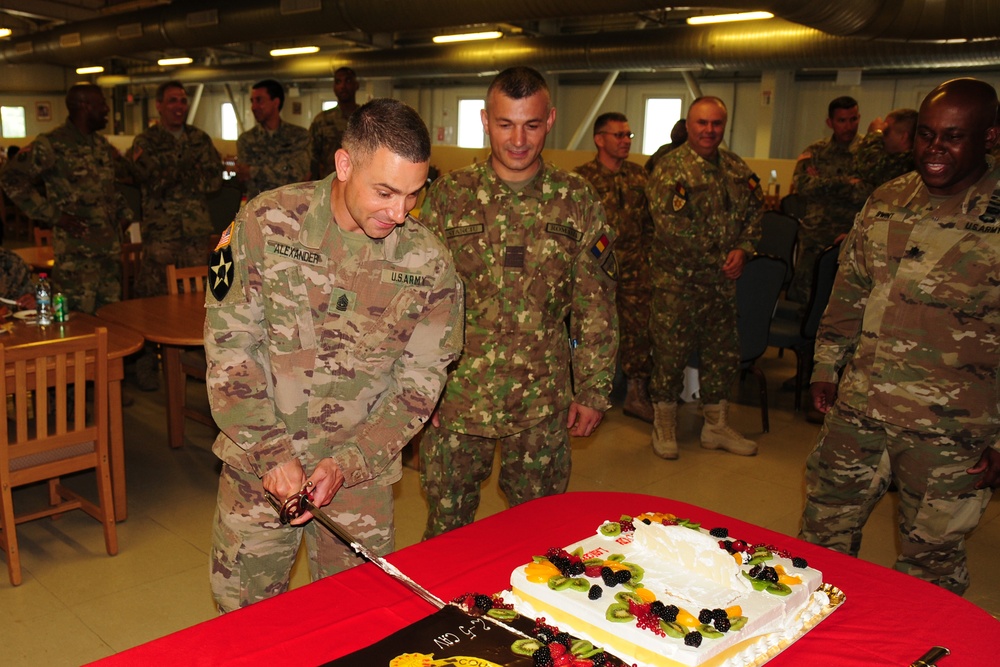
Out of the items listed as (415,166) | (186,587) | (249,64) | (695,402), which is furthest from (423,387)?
(249,64)

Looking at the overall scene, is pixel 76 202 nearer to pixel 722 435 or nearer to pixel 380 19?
pixel 722 435

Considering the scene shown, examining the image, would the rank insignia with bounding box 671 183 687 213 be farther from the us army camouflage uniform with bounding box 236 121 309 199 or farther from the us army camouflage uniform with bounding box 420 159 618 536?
the us army camouflage uniform with bounding box 236 121 309 199

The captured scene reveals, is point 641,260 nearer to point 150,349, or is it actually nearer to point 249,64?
point 150,349

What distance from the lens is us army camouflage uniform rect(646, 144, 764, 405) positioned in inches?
169

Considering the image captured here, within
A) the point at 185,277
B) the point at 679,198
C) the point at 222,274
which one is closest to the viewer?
the point at 222,274

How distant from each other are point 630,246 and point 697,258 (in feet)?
3.18

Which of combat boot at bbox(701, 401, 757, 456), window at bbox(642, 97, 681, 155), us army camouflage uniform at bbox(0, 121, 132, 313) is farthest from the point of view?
window at bbox(642, 97, 681, 155)

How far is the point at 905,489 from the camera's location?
2.38 metres

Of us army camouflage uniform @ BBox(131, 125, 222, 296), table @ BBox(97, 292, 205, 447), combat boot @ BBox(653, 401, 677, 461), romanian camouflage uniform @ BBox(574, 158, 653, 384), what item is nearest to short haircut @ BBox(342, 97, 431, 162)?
table @ BBox(97, 292, 205, 447)

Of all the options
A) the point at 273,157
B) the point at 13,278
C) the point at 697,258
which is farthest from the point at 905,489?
the point at 273,157

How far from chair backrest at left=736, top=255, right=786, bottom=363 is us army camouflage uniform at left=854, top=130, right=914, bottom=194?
1042 mm

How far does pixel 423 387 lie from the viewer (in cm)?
191

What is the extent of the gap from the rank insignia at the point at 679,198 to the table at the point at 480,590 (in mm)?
2701

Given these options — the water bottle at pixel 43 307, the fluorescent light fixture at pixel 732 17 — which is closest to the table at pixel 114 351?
the water bottle at pixel 43 307
